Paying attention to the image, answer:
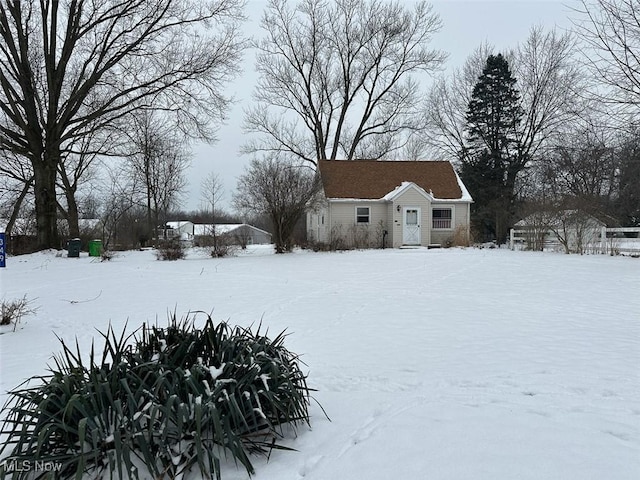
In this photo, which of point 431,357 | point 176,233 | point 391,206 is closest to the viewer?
point 431,357

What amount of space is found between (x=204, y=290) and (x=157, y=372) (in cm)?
630

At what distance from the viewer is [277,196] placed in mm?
17453

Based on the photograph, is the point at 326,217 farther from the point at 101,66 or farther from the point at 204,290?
the point at 204,290

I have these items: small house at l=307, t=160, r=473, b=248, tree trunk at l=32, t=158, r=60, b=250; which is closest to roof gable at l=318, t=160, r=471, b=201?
small house at l=307, t=160, r=473, b=248

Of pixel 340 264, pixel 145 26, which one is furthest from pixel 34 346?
pixel 145 26

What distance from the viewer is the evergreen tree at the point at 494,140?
2906 centimetres

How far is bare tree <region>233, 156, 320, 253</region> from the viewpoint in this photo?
56.6 feet

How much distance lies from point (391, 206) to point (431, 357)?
1897 cm

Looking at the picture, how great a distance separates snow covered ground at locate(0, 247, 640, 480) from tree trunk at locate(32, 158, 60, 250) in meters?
9.16

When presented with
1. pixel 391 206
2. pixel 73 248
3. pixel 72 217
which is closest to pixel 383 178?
pixel 391 206

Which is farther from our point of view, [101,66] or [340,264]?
[101,66]

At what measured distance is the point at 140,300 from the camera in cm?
794

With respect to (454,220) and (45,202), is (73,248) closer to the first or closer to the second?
(45,202)

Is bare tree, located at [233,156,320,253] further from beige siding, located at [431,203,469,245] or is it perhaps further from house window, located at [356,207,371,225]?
beige siding, located at [431,203,469,245]
